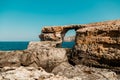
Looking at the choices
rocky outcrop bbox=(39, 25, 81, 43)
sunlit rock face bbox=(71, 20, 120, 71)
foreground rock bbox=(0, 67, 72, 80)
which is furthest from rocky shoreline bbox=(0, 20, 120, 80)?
rocky outcrop bbox=(39, 25, 81, 43)

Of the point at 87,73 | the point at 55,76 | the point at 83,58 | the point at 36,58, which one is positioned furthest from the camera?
the point at 36,58

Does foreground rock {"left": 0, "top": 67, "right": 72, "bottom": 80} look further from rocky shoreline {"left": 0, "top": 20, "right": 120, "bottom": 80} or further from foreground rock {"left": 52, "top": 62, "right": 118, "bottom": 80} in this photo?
foreground rock {"left": 52, "top": 62, "right": 118, "bottom": 80}

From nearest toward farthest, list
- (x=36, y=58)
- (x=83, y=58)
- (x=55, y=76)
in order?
(x=55, y=76)
(x=83, y=58)
(x=36, y=58)

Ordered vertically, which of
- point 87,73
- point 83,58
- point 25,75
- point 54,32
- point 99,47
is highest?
point 54,32

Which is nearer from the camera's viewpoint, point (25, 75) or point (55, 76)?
point (25, 75)

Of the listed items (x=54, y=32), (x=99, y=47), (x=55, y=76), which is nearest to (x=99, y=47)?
(x=99, y=47)

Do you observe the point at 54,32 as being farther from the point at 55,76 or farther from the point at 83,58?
the point at 55,76

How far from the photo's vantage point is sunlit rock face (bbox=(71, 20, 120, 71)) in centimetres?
3105

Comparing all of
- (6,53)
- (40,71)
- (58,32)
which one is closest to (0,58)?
(6,53)

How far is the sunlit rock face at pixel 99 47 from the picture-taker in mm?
31047

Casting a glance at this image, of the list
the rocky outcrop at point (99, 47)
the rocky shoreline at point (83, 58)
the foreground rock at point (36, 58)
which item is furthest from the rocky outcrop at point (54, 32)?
the foreground rock at point (36, 58)

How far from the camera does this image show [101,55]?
1268 inches

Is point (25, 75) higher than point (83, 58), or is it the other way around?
point (25, 75)

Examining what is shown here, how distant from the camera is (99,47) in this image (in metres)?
32.9
